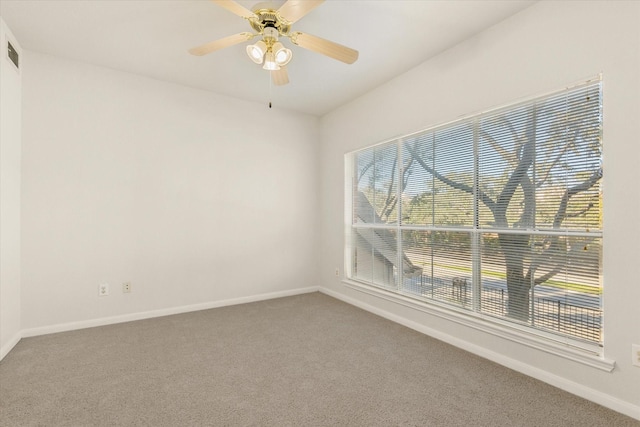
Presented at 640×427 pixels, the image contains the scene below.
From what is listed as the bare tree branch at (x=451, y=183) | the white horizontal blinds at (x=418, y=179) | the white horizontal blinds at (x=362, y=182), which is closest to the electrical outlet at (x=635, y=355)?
the bare tree branch at (x=451, y=183)

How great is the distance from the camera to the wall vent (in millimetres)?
2543

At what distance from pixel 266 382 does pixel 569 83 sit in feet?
9.36

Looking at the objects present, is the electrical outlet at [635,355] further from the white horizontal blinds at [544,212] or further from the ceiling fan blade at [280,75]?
the ceiling fan blade at [280,75]

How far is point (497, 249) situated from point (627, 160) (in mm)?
979

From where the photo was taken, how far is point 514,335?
7.45 feet

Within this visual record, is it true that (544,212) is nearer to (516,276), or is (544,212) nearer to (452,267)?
(516,276)

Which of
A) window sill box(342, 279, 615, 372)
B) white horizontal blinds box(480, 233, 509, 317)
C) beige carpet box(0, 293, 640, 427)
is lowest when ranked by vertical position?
beige carpet box(0, 293, 640, 427)

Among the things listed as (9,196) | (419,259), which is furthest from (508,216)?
(9,196)

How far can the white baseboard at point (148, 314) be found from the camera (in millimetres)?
2916

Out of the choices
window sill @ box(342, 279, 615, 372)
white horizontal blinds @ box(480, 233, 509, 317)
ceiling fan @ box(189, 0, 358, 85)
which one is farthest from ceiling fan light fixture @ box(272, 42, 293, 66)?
window sill @ box(342, 279, 615, 372)

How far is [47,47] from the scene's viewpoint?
9.18 feet

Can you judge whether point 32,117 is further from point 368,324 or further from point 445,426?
point 445,426

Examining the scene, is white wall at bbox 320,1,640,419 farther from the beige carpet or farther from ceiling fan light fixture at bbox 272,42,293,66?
ceiling fan light fixture at bbox 272,42,293,66

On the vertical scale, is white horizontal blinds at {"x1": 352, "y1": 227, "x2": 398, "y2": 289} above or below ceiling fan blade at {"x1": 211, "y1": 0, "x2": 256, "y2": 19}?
below
